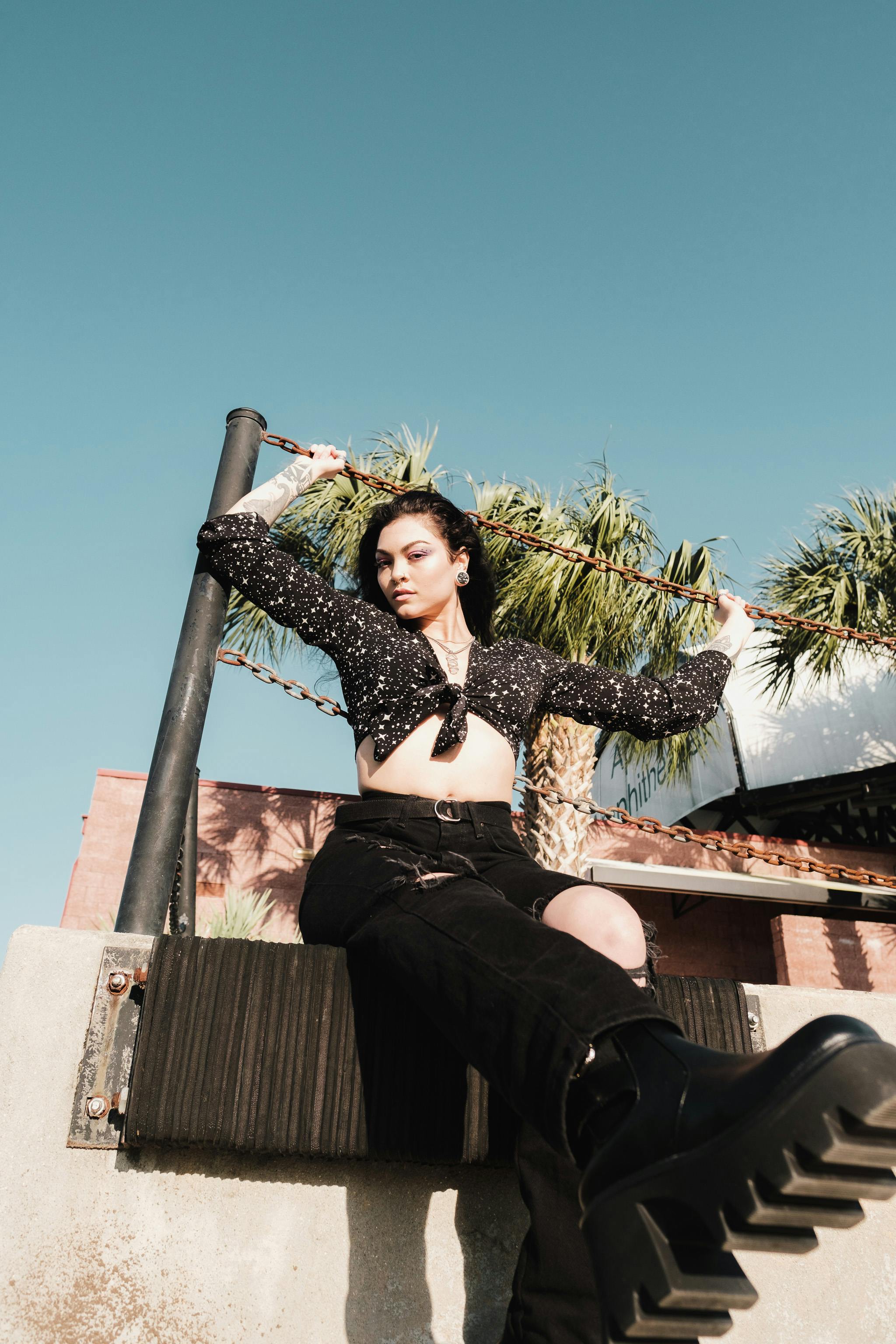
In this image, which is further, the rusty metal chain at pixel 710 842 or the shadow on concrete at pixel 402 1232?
the rusty metal chain at pixel 710 842

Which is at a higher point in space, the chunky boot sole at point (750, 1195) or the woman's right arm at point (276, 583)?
the woman's right arm at point (276, 583)

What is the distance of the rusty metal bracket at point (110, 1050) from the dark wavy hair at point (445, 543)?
4.12ft

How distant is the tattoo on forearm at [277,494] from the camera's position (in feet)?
8.22

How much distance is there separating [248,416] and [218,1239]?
2.16 m

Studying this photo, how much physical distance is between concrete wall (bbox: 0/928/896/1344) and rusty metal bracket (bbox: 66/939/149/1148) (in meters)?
0.02

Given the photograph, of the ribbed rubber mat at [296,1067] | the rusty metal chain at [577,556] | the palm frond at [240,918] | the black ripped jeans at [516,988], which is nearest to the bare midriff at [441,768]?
the black ripped jeans at [516,988]

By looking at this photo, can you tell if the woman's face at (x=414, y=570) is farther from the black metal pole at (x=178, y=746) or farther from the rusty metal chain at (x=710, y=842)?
the rusty metal chain at (x=710, y=842)

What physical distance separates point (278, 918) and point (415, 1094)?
30.3ft

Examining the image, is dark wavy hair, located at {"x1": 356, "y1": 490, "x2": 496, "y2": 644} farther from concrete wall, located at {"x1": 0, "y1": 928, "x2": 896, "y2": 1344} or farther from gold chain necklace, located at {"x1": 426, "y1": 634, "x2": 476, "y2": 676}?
concrete wall, located at {"x1": 0, "y1": 928, "x2": 896, "y2": 1344}

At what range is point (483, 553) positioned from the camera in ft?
9.53

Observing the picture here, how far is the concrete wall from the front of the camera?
1.47m

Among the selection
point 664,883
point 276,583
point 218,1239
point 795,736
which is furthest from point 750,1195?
point 795,736

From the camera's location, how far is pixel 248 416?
2.77 metres

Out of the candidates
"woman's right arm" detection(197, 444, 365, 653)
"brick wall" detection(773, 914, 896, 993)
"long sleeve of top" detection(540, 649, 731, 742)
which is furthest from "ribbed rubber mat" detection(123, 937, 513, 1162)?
"brick wall" detection(773, 914, 896, 993)
